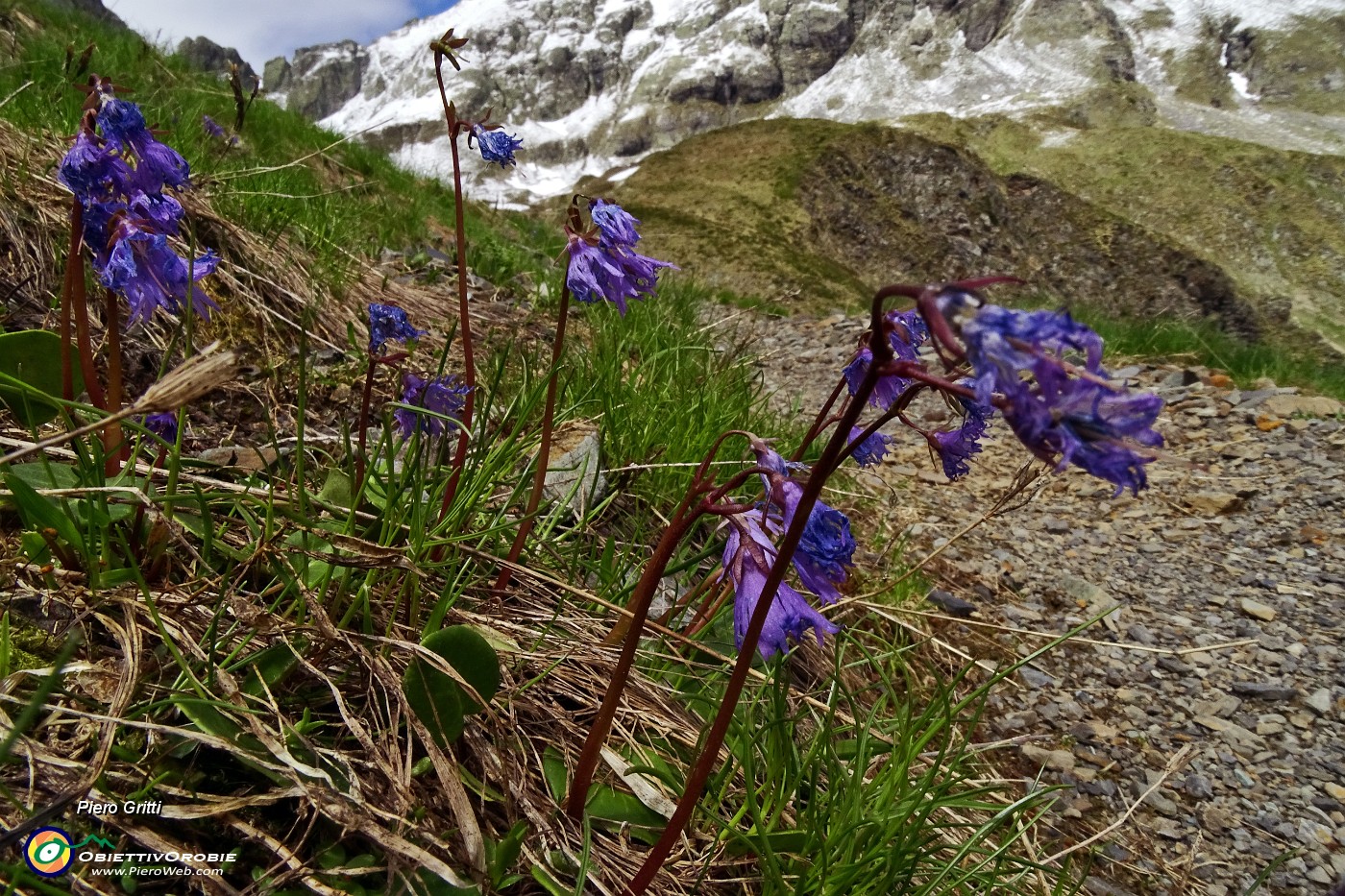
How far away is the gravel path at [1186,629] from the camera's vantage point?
234 cm

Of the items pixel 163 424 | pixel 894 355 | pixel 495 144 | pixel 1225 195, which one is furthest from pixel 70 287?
pixel 1225 195

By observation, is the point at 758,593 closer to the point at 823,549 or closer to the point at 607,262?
the point at 823,549

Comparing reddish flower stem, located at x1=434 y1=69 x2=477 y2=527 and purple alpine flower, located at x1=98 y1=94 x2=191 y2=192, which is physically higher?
purple alpine flower, located at x1=98 y1=94 x2=191 y2=192

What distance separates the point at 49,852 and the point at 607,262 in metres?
1.44

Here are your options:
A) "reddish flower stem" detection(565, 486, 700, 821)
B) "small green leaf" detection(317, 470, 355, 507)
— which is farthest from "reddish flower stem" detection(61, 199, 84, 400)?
"reddish flower stem" detection(565, 486, 700, 821)

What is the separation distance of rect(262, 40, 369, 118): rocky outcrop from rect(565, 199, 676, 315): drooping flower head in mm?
192808

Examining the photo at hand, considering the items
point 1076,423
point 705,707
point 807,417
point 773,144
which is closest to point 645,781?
point 705,707

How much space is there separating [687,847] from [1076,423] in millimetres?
1088

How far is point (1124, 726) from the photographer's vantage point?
2770 mm

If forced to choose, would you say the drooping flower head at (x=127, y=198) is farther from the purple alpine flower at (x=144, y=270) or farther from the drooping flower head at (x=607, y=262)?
the drooping flower head at (x=607, y=262)

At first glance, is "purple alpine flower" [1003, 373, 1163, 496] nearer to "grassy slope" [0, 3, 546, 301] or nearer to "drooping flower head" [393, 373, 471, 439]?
"drooping flower head" [393, 373, 471, 439]

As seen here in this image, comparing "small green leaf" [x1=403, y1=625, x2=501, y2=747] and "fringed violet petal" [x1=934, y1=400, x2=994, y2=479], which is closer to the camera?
"small green leaf" [x1=403, y1=625, x2=501, y2=747]

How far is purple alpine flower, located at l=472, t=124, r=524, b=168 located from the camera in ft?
7.34

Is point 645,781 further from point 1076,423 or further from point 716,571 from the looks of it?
point 1076,423
